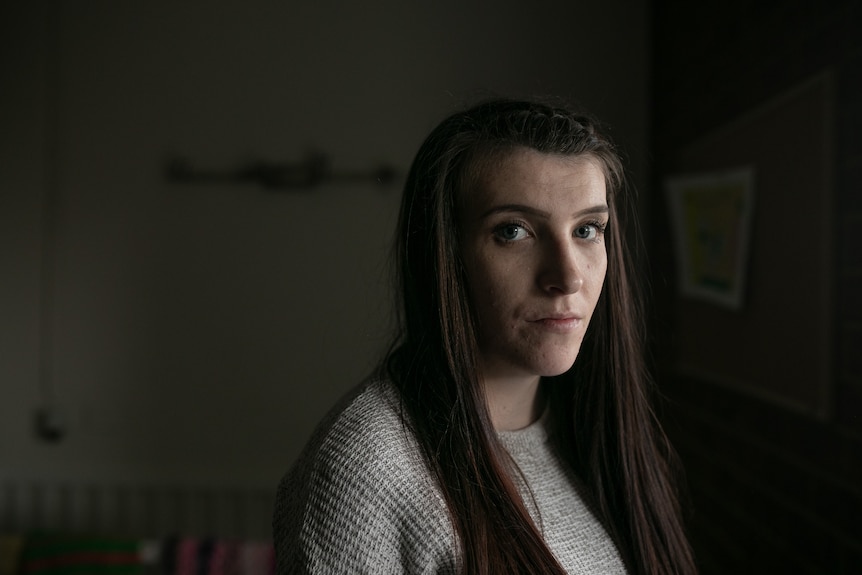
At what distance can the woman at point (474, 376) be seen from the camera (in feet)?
2.05

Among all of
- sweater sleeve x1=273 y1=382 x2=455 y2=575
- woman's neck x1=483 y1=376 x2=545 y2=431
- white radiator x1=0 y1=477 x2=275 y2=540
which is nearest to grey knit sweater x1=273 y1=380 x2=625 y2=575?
sweater sleeve x1=273 y1=382 x2=455 y2=575

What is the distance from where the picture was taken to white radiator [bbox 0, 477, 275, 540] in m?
2.36

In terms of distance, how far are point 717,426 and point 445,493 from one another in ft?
4.51

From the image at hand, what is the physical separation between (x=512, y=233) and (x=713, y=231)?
1.29 metres

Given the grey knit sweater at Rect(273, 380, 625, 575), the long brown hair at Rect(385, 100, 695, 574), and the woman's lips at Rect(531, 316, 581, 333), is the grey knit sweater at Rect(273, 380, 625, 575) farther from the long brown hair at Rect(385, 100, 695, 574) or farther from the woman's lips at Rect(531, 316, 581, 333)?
the woman's lips at Rect(531, 316, 581, 333)

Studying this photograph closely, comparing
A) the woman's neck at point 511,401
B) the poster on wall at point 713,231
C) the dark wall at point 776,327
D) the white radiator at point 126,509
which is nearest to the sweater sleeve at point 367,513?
the woman's neck at point 511,401

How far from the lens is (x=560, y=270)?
0.64 metres

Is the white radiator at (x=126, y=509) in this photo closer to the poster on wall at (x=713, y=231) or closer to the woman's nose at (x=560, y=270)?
the poster on wall at (x=713, y=231)

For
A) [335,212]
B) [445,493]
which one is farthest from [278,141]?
[445,493]

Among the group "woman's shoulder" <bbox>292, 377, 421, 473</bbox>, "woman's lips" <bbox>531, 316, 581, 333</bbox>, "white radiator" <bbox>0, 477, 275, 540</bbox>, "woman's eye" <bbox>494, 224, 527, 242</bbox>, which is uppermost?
"woman's eye" <bbox>494, 224, 527, 242</bbox>

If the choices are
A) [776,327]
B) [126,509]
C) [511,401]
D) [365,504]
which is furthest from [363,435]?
[126,509]

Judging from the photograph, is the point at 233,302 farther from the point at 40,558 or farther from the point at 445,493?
the point at 445,493

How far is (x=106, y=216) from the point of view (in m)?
2.34

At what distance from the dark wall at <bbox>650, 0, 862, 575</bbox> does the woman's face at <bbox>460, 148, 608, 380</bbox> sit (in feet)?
2.08
